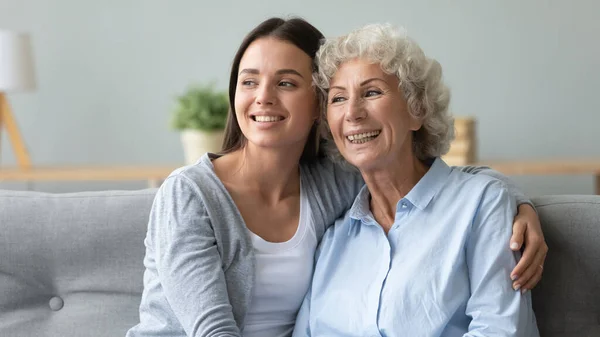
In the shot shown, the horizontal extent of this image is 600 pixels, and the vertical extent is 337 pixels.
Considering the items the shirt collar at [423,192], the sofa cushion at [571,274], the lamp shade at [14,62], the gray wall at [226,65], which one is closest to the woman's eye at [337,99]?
the shirt collar at [423,192]

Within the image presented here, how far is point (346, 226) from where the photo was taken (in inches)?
71.6

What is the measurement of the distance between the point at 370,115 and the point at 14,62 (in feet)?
9.38

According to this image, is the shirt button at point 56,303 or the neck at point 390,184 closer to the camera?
the neck at point 390,184

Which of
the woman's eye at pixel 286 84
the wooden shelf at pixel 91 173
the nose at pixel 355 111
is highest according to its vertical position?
the woman's eye at pixel 286 84

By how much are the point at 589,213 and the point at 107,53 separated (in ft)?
10.8

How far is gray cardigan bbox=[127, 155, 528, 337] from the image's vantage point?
5.30 feet

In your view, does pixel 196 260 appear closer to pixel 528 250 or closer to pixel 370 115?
pixel 370 115

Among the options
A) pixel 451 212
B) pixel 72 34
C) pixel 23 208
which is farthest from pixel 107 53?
pixel 451 212

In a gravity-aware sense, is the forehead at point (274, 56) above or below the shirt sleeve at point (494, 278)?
above

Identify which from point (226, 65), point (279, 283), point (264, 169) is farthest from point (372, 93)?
point (226, 65)

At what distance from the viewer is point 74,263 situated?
6.40ft

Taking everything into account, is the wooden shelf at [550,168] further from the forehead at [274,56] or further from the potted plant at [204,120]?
the forehead at [274,56]

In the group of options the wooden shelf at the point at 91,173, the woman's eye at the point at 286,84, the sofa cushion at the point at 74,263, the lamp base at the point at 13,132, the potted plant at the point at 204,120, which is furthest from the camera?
the lamp base at the point at 13,132

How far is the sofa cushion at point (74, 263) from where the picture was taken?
1.93m
